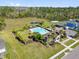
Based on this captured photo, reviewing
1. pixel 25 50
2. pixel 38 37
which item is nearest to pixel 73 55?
pixel 38 37

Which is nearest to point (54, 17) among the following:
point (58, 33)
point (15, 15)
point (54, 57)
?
A: point (15, 15)

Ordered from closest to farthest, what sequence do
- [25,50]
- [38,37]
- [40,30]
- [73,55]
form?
1. [25,50]
2. [73,55]
3. [38,37]
4. [40,30]

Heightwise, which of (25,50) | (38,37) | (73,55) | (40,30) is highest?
(38,37)

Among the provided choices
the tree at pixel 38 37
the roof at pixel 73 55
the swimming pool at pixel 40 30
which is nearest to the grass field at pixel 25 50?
the tree at pixel 38 37

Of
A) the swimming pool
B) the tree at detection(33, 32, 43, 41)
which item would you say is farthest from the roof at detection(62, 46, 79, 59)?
the swimming pool

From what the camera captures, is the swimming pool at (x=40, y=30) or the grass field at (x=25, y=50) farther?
the swimming pool at (x=40, y=30)

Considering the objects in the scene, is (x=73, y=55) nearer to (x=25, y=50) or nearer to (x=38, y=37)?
(x=38, y=37)

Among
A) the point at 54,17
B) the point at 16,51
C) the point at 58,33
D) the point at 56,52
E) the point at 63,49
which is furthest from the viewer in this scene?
the point at 54,17

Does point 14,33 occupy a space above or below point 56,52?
above

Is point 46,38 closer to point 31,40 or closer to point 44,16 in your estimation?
point 31,40

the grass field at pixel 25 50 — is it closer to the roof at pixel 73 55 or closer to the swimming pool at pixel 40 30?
the roof at pixel 73 55

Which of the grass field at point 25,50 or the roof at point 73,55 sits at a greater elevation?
the grass field at point 25,50
